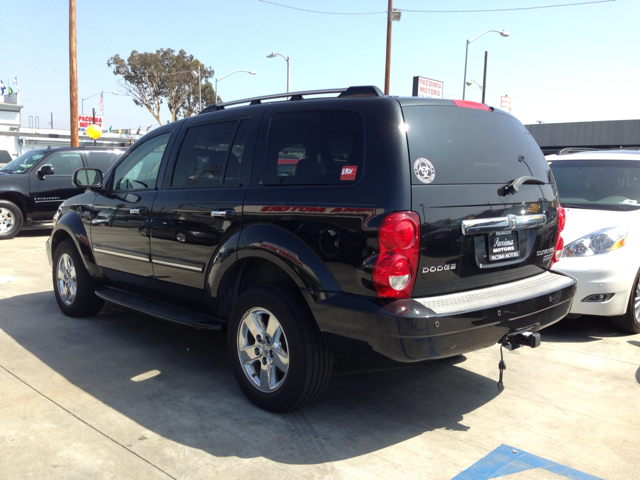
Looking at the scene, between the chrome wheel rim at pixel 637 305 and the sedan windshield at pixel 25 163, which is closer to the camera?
the chrome wheel rim at pixel 637 305

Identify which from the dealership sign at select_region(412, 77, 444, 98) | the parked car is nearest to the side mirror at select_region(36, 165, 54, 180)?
the parked car

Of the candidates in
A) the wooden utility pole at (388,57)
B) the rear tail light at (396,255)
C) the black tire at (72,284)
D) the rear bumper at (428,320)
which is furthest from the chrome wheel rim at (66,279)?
the wooden utility pole at (388,57)

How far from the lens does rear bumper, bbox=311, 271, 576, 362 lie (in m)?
2.97

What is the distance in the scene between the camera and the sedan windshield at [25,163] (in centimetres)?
1207

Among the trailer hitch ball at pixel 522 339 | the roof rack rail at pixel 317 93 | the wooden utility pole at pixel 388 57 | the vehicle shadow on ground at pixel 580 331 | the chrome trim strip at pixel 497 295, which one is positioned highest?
the wooden utility pole at pixel 388 57

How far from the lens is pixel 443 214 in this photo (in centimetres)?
315

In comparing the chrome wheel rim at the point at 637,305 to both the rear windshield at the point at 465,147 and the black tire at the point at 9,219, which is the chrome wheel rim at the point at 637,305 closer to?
the rear windshield at the point at 465,147

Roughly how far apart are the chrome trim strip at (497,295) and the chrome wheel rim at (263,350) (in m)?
0.93

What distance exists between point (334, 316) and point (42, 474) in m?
1.66

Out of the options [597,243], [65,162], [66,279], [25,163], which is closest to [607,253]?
[597,243]

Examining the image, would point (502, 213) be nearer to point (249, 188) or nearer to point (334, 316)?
point (334, 316)

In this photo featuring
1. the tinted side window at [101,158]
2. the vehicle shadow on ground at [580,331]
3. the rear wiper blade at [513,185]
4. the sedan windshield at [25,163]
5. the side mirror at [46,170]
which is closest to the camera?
the rear wiper blade at [513,185]

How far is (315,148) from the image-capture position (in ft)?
11.6

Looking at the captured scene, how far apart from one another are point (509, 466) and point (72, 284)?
176 inches
